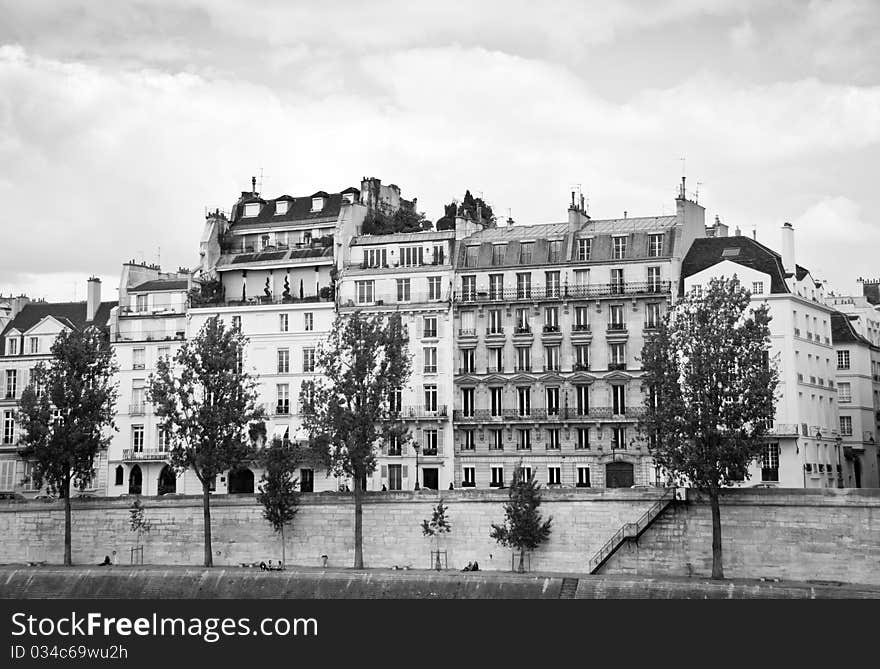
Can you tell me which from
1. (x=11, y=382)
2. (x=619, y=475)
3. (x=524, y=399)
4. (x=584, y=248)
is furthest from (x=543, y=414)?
(x=11, y=382)

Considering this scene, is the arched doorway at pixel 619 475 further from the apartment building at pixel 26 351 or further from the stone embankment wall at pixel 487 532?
the apartment building at pixel 26 351

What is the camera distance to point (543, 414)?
309 feet

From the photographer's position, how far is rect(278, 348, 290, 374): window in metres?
98.6

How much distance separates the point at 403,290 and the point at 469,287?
3966 mm

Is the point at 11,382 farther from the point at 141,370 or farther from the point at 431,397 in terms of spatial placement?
the point at 431,397

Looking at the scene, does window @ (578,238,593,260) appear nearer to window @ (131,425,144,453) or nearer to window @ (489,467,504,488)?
window @ (489,467,504,488)

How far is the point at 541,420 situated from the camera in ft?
308

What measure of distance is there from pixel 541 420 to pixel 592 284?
8425 mm

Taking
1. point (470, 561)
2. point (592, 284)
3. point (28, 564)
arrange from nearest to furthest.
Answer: point (470, 561) < point (28, 564) < point (592, 284)

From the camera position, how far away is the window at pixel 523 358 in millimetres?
95375

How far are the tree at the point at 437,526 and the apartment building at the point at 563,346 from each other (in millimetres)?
11177

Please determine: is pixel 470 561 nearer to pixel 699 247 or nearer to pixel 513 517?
pixel 513 517

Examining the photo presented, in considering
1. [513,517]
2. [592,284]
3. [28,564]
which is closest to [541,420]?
[592,284]

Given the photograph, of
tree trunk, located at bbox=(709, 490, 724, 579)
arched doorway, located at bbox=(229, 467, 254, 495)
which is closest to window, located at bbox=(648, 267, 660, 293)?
tree trunk, located at bbox=(709, 490, 724, 579)
